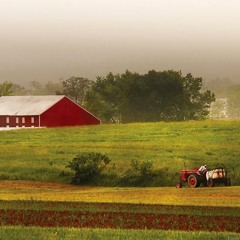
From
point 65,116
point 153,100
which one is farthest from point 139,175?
point 153,100

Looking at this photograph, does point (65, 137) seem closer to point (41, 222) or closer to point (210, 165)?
point (210, 165)

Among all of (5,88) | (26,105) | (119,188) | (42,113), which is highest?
(5,88)

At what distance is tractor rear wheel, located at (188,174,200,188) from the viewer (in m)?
42.0

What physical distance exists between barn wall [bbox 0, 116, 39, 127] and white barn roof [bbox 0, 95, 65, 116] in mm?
735

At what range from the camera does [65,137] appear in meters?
78.1

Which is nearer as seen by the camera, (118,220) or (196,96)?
(118,220)

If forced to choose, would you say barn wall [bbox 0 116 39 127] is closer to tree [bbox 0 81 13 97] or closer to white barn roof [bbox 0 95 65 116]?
white barn roof [bbox 0 95 65 116]

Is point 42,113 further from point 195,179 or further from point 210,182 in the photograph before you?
point 210,182

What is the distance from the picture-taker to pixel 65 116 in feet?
342

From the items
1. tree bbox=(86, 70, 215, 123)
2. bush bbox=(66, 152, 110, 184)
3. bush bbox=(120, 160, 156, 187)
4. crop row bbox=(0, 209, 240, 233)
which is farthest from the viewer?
tree bbox=(86, 70, 215, 123)

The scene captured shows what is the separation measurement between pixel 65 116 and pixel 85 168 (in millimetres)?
55565

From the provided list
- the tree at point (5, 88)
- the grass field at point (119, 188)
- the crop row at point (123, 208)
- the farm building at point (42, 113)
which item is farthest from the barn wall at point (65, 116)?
the crop row at point (123, 208)

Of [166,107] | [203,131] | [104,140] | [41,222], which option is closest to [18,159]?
[104,140]

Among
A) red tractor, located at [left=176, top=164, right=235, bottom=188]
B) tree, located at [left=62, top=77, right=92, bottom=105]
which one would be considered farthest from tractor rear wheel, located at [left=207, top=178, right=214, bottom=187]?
tree, located at [left=62, top=77, right=92, bottom=105]
